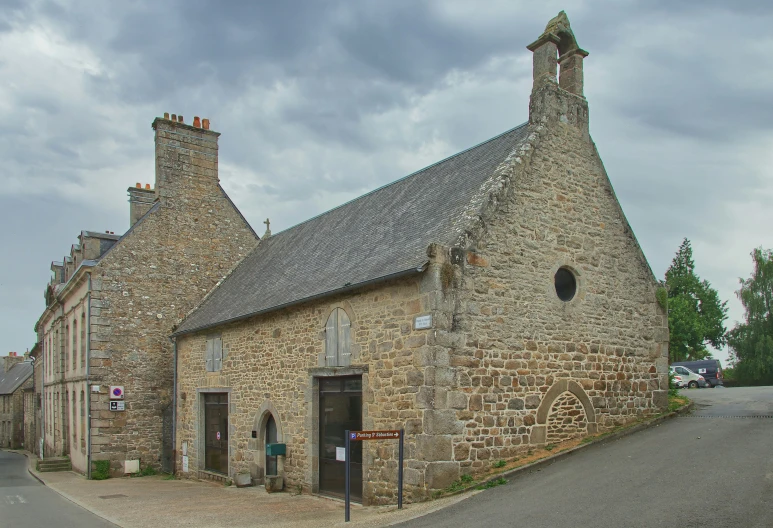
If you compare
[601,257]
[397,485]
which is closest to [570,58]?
[601,257]

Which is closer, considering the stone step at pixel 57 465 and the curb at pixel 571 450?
the curb at pixel 571 450

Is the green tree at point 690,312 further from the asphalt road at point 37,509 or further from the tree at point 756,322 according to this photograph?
the asphalt road at point 37,509

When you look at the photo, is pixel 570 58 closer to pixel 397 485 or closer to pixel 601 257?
pixel 601 257

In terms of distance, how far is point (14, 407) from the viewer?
145 ft

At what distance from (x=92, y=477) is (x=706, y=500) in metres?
16.0

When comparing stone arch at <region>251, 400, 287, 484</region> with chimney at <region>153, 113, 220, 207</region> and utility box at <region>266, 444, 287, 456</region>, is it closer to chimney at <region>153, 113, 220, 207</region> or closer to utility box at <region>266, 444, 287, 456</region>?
utility box at <region>266, 444, 287, 456</region>

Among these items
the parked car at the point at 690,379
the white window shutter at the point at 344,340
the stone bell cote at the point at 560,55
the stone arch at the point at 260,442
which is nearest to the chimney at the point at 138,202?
the stone arch at the point at 260,442

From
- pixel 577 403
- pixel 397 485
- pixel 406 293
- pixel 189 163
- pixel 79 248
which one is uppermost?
pixel 189 163

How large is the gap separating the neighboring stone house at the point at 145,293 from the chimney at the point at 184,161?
0.10 feet

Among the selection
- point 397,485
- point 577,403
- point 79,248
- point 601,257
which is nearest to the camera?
point 397,485

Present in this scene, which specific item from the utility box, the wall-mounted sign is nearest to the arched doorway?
the utility box

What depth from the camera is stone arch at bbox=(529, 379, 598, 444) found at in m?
11.4

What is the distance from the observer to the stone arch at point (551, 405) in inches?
450

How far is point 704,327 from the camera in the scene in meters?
47.5
